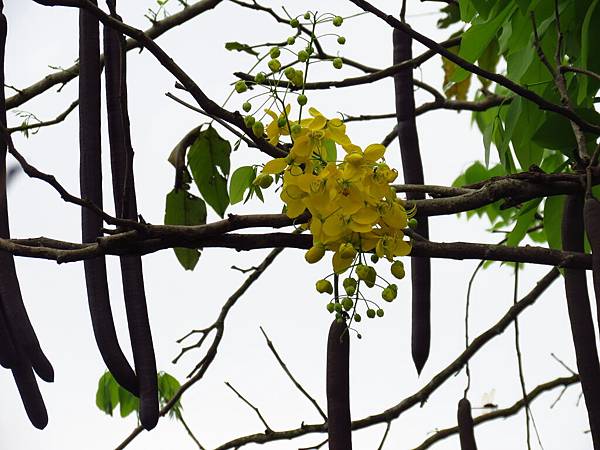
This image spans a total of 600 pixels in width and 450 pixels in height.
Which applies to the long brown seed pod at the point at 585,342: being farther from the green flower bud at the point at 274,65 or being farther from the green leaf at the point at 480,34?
the green leaf at the point at 480,34

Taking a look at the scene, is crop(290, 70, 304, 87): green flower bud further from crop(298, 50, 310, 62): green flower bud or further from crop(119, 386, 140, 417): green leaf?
crop(119, 386, 140, 417): green leaf

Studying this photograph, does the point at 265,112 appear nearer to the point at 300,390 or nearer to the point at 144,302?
the point at 144,302

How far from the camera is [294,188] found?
1.03 m

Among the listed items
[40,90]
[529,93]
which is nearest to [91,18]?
[529,93]

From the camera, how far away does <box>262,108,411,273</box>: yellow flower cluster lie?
1.01 metres

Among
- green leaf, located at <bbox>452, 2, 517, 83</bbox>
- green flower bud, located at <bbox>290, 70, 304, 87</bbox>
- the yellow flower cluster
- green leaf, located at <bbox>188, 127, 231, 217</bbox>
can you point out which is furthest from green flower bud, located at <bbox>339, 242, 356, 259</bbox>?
green leaf, located at <bbox>188, 127, 231, 217</bbox>

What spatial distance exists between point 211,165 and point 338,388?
32.2 inches

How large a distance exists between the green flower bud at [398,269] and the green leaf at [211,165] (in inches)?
31.8

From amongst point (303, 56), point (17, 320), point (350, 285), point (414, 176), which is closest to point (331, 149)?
point (414, 176)

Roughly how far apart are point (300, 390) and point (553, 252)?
75 centimetres

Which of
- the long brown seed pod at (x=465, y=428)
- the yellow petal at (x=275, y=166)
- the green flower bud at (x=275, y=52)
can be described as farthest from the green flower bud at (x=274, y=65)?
the long brown seed pod at (x=465, y=428)

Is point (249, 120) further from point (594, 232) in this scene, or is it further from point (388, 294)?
point (594, 232)

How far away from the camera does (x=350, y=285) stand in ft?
3.49

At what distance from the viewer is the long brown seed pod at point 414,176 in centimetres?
137
